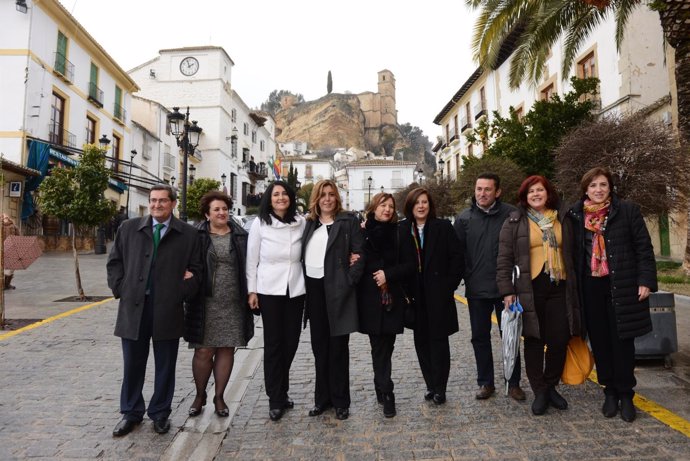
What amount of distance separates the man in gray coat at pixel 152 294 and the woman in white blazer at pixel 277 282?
487mm

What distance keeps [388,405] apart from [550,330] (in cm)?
142

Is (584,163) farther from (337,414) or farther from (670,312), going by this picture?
(337,414)

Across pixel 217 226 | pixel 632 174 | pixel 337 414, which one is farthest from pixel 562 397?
pixel 632 174

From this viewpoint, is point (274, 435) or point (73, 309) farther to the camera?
point (73, 309)

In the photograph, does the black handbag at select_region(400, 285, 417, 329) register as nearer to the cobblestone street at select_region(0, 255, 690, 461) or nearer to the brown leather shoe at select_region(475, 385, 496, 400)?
the cobblestone street at select_region(0, 255, 690, 461)

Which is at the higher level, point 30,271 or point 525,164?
point 525,164

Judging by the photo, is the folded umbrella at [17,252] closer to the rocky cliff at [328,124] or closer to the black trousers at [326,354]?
the black trousers at [326,354]

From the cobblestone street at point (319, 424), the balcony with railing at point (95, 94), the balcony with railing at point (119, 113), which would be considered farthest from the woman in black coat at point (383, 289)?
the balcony with railing at point (119, 113)

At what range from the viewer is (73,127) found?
841 inches

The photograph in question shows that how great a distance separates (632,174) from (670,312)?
6.13 meters

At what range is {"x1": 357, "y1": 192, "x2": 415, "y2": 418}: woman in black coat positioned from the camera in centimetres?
380

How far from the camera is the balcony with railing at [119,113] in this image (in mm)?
25828

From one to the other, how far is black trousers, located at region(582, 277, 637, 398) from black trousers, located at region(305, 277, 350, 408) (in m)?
1.94

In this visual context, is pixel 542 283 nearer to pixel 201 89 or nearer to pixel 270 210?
pixel 270 210
